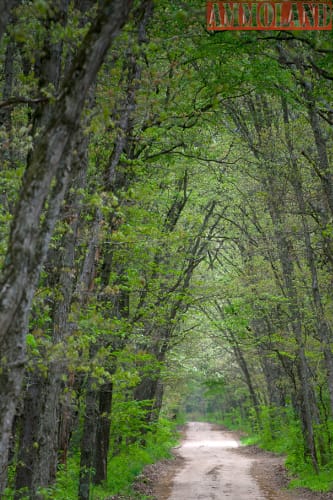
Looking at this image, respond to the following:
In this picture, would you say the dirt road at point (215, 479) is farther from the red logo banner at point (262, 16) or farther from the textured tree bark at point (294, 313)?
the red logo banner at point (262, 16)

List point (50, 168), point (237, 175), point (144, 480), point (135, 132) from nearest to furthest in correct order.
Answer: point (50, 168), point (135, 132), point (144, 480), point (237, 175)

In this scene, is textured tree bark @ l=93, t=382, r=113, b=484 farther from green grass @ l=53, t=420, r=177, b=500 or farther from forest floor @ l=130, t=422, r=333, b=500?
forest floor @ l=130, t=422, r=333, b=500

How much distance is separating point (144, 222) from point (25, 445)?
672 centimetres

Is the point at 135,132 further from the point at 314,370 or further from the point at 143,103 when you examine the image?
the point at 314,370

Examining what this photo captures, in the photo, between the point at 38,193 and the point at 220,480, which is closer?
the point at 38,193

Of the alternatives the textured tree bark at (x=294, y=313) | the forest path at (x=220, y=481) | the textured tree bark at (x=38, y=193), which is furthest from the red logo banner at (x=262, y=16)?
the forest path at (x=220, y=481)

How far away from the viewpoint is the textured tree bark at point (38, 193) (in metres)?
3.84

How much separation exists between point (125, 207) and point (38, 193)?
5.35 m

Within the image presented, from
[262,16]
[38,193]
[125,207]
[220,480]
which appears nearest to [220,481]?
[220,480]

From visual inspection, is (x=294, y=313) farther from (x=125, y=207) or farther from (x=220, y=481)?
(x=125, y=207)

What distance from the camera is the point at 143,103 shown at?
22.9 ft

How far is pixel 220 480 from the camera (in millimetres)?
15180

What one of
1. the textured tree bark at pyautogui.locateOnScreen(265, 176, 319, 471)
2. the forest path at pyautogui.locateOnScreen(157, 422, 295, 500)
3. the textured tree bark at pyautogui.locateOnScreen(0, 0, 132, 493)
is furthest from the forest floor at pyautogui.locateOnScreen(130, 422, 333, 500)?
the textured tree bark at pyautogui.locateOnScreen(0, 0, 132, 493)

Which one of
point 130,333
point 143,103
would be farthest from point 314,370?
point 143,103
